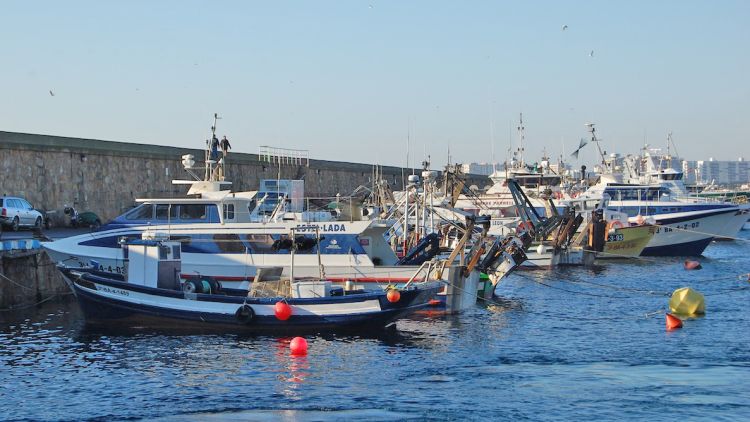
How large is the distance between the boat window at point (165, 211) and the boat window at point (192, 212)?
0.22m

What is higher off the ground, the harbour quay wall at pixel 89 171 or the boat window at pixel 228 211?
the harbour quay wall at pixel 89 171

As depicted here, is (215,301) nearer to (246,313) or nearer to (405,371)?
(246,313)

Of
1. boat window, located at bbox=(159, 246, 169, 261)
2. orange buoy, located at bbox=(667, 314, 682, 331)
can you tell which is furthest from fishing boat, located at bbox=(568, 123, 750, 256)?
boat window, located at bbox=(159, 246, 169, 261)

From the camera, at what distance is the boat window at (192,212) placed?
2847 cm

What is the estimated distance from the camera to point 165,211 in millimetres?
28766

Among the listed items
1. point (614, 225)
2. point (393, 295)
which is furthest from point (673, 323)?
point (614, 225)

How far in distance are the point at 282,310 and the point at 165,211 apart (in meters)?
7.24

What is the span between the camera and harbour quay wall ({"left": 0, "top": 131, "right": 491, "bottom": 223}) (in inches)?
1603

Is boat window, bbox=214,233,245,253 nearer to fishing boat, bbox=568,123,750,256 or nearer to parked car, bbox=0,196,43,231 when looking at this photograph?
parked car, bbox=0,196,43,231

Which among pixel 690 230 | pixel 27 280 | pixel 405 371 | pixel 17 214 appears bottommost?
pixel 405 371

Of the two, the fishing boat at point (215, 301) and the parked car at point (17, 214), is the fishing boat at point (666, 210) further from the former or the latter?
the parked car at point (17, 214)

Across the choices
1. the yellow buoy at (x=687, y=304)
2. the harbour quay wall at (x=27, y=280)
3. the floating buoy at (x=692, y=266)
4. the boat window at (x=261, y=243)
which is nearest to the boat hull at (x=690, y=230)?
the floating buoy at (x=692, y=266)

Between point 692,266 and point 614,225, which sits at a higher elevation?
point 614,225

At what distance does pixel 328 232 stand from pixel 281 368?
25.4 feet
